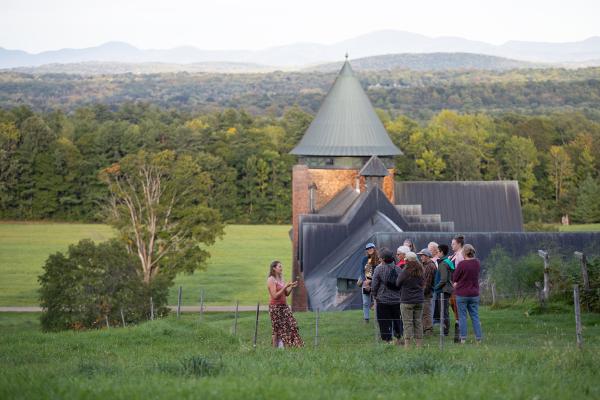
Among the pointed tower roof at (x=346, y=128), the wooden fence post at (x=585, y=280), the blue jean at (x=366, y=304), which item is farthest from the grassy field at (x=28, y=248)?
the wooden fence post at (x=585, y=280)

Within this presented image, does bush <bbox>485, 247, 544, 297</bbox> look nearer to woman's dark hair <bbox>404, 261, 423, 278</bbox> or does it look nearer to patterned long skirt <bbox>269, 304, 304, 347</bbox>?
woman's dark hair <bbox>404, 261, 423, 278</bbox>

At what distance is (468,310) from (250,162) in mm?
83012

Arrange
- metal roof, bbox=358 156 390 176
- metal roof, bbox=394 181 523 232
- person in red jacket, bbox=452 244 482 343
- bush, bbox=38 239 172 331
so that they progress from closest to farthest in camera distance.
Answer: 1. person in red jacket, bbox=452 244 482 343
2. bush, bbox=38 239 172 331
3. metal roof, bbox=358 156 390 176
4. metal roof, bbox=394 181 523 232

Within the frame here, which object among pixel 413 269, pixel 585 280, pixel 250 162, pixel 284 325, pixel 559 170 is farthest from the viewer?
pixel 250 162

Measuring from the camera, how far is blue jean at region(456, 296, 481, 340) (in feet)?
54.4

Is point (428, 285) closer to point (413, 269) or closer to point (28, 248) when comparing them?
point (413, 269)

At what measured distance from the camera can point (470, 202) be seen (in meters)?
49.4

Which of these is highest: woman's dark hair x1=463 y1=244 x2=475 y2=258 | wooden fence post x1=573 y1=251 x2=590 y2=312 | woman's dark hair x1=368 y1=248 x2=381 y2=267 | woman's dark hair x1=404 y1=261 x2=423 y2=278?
Result: woman's dark hair x1=463 y1=244 x2=475 y2=258

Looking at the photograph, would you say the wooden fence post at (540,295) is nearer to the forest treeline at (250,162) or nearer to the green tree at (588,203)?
the forest treeline at (250,162)

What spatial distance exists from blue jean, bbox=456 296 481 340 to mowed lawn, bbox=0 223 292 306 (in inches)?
1448

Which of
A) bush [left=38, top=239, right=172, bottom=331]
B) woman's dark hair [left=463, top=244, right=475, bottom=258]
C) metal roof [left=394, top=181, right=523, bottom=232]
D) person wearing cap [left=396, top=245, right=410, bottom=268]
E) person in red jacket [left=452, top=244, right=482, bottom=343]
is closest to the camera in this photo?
woman's dark hair [left=463, top=244, right=475, bottom=258]

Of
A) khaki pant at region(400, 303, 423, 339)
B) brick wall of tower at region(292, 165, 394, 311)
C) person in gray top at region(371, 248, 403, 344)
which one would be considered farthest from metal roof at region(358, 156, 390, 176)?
khaki pant at region(400, 303, 423, 339)

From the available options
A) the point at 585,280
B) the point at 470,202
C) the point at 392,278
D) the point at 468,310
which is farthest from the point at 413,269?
the point at 470,202

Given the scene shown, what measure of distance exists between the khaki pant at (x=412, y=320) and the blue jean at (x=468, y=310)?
0.89 metres
